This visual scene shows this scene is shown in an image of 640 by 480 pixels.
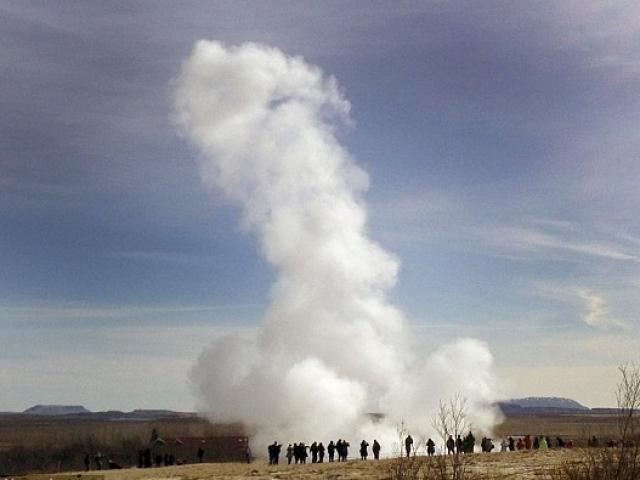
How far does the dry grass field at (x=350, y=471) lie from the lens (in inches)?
1369

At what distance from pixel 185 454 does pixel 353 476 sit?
62.5 metres

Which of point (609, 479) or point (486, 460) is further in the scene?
point (486, 460)

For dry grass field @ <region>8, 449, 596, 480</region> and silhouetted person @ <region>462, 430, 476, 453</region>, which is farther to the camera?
silhouetted person @ <region>462, 430, 476, 453</region>

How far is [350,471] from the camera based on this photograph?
38.9 meters

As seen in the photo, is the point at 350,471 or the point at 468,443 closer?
the point at 350,471

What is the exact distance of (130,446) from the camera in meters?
129

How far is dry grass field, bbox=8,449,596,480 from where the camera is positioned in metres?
34.8

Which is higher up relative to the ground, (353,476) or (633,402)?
(633,402)

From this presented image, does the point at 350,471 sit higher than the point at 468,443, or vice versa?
the point at 468,443

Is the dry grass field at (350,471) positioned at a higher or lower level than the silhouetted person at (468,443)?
lower

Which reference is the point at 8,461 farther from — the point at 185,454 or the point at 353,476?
the point at 353,476

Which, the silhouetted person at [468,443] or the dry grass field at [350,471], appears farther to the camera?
the silhouetted person at [468,443]

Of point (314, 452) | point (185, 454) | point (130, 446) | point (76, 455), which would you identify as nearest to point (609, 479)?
point (314, 452)

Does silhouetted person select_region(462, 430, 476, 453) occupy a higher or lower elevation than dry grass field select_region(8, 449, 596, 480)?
higher
